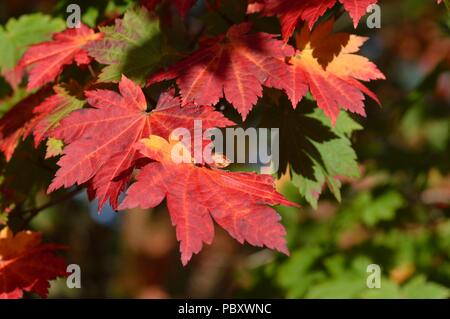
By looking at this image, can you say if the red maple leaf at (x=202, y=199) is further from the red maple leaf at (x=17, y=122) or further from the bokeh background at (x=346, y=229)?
the bokeh background at (x=346, y=229)

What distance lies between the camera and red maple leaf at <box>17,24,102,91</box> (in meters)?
1.68

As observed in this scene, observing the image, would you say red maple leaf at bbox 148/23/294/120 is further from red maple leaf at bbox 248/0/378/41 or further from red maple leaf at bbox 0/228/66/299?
red maple leaf at bbox 0/228/66/299

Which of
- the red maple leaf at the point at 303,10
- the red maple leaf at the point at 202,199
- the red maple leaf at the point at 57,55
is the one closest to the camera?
the red maple leaf at the point at 202,199

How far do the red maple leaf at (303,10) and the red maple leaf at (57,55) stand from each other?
47 cm

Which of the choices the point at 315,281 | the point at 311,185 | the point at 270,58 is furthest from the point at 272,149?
the point at 315,281

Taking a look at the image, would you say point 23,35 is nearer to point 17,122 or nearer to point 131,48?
point 17,122

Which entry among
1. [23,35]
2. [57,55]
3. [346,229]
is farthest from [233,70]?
[346,229]

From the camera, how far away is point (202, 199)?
1313 millimetres

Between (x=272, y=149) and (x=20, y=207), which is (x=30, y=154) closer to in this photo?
(x=20, y=207)

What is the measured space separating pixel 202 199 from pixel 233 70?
A: 0.34 meters

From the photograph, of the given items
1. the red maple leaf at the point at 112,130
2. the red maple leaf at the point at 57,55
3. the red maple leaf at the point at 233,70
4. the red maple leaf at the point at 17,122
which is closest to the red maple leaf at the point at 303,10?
the red maple leaf at the point at 233,70

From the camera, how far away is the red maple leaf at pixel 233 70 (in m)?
1.45

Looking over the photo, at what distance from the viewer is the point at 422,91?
2.45 meters

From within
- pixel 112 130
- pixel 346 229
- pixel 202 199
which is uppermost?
pixel 112 130
